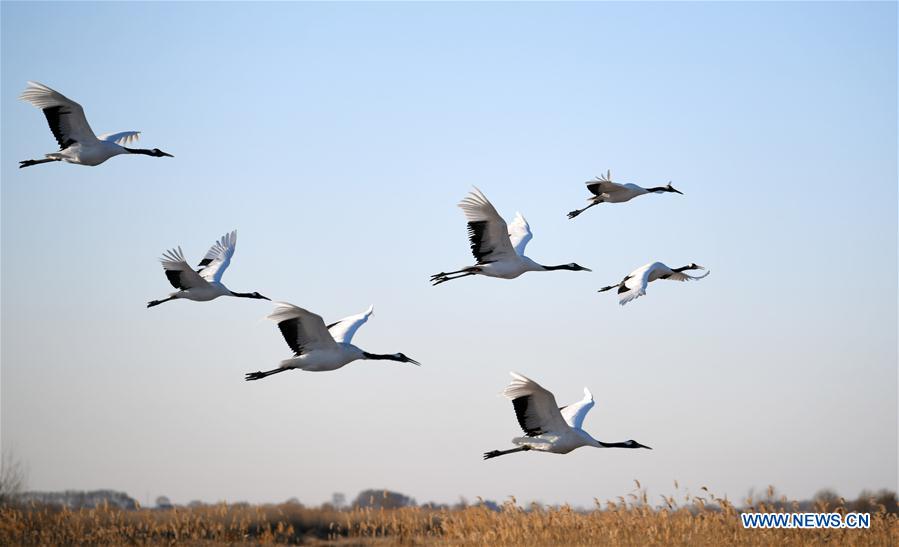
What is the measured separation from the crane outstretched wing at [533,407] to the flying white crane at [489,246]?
383 centimetres

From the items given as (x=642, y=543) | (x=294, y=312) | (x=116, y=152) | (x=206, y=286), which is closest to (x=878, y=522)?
(x=642, y=543)

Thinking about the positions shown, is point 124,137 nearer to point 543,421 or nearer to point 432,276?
point 432,276

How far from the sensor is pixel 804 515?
21.5 meters

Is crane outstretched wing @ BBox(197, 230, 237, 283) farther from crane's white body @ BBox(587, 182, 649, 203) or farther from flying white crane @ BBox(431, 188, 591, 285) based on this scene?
crane's white body @ BBox(587, 182, 649, 203)

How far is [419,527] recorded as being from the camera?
27.2 m

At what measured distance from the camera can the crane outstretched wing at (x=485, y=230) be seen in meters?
19.9

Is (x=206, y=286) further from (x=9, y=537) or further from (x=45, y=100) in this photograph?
(x=9, y=537)

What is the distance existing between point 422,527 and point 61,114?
1255cm

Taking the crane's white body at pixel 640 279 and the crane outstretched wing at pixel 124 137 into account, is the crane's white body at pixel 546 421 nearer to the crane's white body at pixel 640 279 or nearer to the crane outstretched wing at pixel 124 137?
the crane's white body at pixel 640 279

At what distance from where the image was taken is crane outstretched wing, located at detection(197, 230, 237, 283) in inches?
963

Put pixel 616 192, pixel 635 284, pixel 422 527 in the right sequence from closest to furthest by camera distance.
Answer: pixel 635 284
pixel 616 192
pixel 422 527

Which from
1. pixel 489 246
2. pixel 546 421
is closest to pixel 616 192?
pixel 489 246

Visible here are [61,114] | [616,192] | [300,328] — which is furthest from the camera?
[616,192]

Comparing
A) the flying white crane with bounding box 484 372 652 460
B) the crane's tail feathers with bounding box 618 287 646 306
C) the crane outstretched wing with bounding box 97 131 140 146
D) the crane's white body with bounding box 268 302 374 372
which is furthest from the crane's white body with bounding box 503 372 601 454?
the crane outstretched wing with bounding box 97 131 140 146
